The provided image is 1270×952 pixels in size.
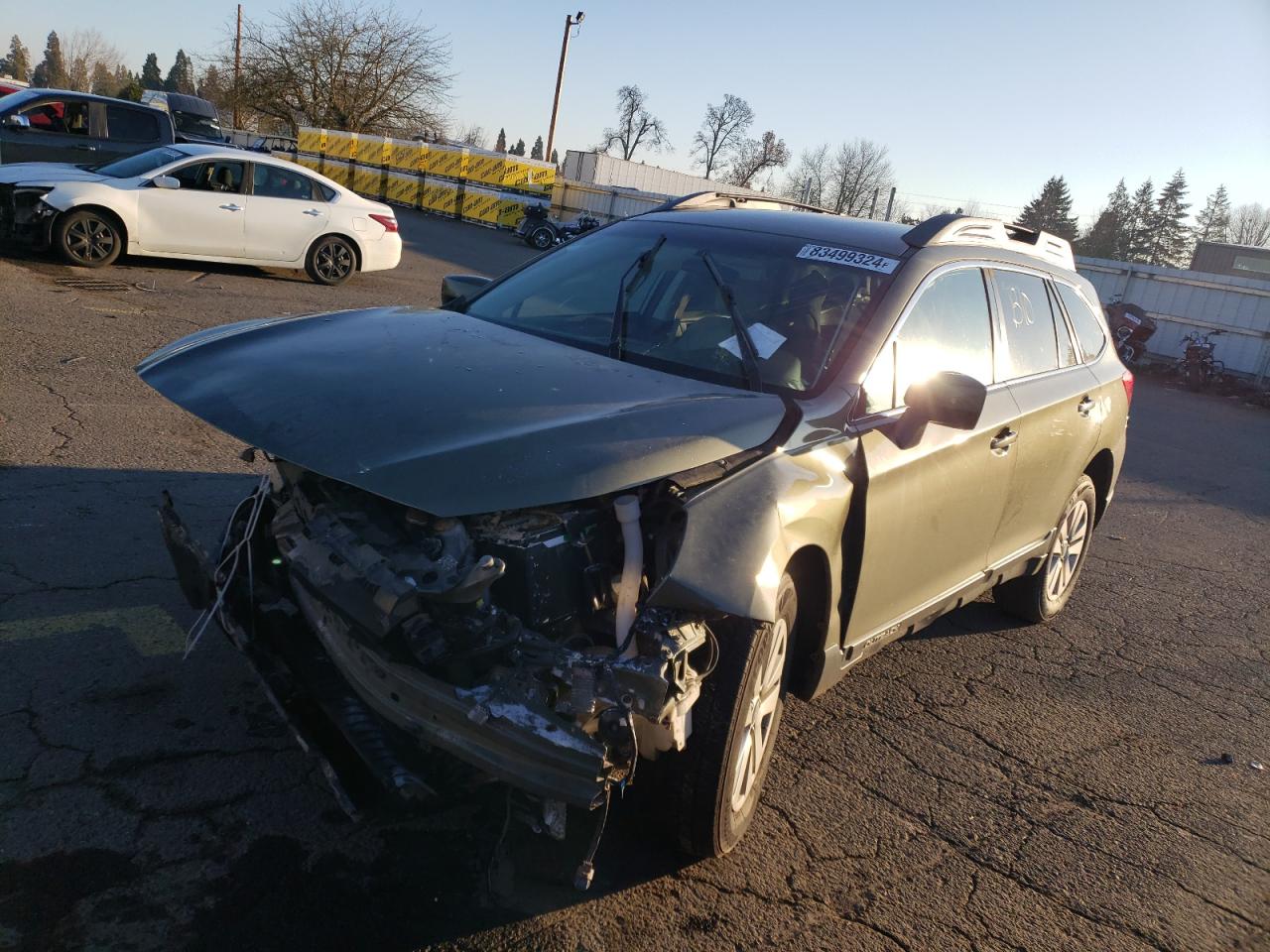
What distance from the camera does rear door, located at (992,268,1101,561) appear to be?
445 cm

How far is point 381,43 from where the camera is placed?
45.7 m

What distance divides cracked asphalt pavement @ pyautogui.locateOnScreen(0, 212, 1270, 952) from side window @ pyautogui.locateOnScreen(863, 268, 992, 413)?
4.77 feet

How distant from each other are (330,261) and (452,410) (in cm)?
1139

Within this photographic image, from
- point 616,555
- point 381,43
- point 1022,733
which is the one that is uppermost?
point 381,43

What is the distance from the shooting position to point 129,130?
47.0 ft

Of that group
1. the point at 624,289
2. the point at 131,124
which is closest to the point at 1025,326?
the point at 624,289

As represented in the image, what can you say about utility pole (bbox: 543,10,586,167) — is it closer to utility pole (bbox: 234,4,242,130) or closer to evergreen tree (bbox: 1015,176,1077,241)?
utility pole (bbox: 234,4,242,130)

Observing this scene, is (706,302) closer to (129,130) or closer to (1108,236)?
(129,130)

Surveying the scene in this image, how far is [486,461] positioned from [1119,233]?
71633mm

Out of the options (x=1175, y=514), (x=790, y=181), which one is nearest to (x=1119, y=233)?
(x=790, y=181)

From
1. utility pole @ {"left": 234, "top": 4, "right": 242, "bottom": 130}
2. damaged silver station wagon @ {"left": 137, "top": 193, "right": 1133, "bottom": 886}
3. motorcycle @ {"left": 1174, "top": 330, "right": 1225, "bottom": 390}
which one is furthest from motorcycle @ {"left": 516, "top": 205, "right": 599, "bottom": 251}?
utility pole @ {"left": 234, "top": 4, "right": 242, "bottom": 130}

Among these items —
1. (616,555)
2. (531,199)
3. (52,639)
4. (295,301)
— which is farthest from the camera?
(531,199)

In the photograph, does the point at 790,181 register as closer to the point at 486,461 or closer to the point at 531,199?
the point at 531,199

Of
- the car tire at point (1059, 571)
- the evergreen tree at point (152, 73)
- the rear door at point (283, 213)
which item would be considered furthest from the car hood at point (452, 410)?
the evergreen tree at point (152, 73)
